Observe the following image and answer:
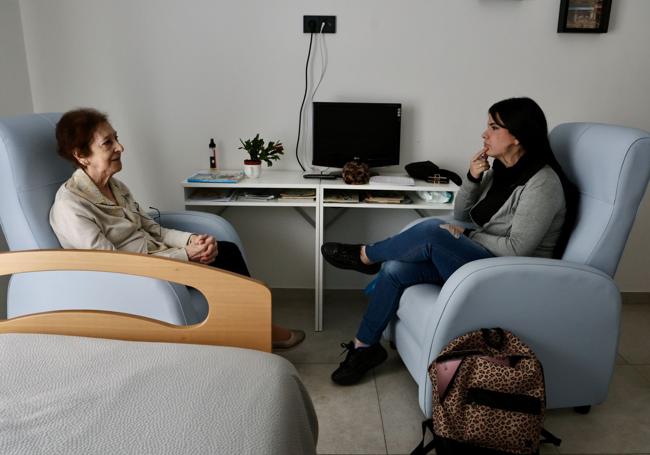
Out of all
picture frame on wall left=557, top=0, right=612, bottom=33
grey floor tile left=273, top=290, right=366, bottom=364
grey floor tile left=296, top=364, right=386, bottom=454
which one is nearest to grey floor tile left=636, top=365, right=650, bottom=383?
grey floor tile left=296, top=364, right=386, bottom=454

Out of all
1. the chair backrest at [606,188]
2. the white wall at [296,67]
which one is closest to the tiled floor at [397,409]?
the chair backrest at [606,188]

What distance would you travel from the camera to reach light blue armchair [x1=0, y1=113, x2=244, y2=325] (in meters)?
1.58

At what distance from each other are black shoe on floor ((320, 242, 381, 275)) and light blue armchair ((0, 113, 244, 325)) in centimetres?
69

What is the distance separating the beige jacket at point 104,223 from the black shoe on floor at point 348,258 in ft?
2.09

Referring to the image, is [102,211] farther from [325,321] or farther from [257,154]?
[325,321]

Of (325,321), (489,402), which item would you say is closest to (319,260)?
(325,321)

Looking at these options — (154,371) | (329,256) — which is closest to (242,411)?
(154,371)

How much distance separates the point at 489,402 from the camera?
153 centimetres

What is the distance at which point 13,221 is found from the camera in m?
1.68

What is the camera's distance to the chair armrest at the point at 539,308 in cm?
163

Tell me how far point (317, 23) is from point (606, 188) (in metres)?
1.58

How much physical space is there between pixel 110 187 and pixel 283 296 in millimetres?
1313

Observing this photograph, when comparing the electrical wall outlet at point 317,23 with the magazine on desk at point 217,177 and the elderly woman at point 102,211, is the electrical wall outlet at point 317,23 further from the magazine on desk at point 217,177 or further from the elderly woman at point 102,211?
the elderly woman at point 102,211

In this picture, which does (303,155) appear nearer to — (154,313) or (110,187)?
(110,187)
